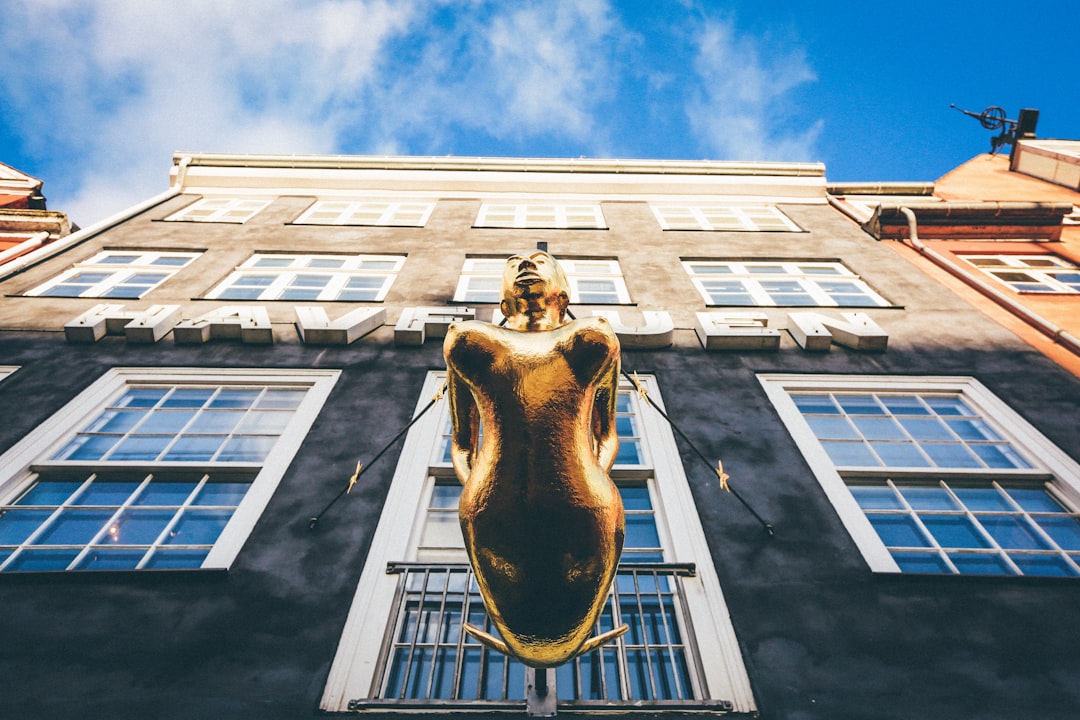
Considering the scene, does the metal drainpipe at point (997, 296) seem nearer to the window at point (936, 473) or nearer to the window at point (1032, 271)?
the window at point (1032, 271)

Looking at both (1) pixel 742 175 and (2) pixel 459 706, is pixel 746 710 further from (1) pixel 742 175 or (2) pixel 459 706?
(1) pixel 742 175

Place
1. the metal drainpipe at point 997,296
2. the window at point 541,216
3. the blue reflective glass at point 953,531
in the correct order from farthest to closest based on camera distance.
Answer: the window at point 541,216, the metal drainpipe at point 997,296, the blue reflective glass at point 953,531

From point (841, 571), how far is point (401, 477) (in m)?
5.00

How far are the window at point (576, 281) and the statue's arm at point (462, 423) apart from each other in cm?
831

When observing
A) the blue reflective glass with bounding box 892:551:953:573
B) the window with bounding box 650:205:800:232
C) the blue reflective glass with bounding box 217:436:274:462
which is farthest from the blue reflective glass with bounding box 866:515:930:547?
the window with bounding box 650:205:800:232

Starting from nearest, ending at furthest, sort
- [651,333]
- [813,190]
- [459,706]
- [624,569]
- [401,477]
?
1. [459,706]
2. [624,569]
3. [401,477]
4. [651,333]
5. [813,190]

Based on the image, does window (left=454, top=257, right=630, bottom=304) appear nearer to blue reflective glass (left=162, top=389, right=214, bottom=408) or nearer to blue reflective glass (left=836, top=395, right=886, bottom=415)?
blue reflective glass (left=836, top=395, right=886, bottom=415)

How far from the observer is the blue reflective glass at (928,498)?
22.1 ft

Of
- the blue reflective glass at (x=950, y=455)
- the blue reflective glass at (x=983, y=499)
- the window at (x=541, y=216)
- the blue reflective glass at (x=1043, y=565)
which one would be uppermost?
the window at (x=541, y=216)

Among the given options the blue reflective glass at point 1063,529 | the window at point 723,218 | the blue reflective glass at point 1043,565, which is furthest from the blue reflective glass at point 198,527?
the window at point 723,218

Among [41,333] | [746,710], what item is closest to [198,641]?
[746,710]

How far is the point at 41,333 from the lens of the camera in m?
9.69

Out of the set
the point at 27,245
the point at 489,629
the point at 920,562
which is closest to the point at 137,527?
the point at 489,629

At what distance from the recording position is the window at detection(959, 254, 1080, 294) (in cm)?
1270
